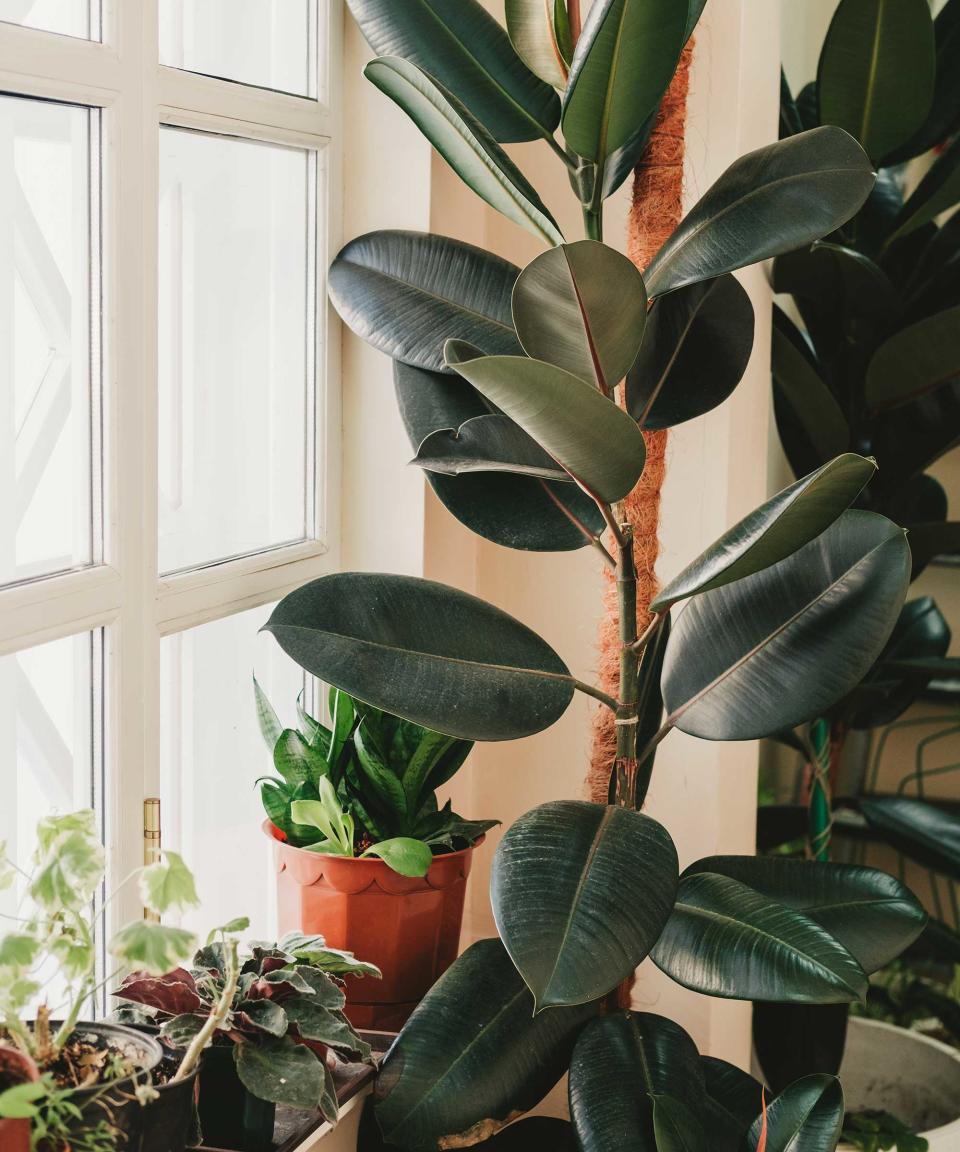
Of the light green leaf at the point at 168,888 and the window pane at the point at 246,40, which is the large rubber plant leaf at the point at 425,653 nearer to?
the light green leaf at the point at 168,888

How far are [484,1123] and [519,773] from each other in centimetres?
65

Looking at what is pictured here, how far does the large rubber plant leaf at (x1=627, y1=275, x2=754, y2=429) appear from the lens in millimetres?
1286

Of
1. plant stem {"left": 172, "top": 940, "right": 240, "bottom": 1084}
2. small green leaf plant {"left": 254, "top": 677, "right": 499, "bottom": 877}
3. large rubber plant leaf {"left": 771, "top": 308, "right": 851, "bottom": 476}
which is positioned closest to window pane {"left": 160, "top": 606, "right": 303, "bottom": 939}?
small green leaf plant {"left": 254, "top": 677, "right": 499, "bottom": 877}

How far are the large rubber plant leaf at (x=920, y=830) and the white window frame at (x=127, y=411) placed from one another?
3.67 feet

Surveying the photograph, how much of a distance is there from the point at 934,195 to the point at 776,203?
84 centimetres

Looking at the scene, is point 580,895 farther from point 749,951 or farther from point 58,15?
point 58,15

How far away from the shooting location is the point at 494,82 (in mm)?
1277

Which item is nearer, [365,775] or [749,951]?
[749,951]

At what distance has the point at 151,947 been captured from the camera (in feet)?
2.42

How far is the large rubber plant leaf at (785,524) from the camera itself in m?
0.95

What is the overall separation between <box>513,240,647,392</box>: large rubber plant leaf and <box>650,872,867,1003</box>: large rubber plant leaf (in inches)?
18.7

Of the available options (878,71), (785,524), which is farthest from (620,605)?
(878,71)

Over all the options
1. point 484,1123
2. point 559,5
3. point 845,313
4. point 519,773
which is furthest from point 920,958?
point 559,5

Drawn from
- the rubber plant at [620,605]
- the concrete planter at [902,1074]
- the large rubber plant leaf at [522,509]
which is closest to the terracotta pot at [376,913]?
the rubber plant at [620,605]
